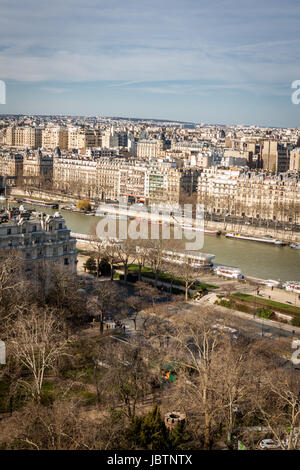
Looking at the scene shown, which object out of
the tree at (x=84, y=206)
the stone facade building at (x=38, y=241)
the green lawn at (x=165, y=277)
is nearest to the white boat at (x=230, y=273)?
the green lawn at (x=165, y=277)

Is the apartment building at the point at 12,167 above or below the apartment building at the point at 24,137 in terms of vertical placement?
below

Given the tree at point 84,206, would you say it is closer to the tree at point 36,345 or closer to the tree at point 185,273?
the tree at point 185,273

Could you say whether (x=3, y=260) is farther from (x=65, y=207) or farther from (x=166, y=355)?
(x=65, y=207)

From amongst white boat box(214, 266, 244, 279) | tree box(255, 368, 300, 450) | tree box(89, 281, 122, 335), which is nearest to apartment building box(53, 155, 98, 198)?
white boat box(214, 266, 244, 279)

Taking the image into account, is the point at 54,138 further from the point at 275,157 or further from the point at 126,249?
the point at 126,249

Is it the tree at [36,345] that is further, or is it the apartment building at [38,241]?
the apartment building at [38,241]

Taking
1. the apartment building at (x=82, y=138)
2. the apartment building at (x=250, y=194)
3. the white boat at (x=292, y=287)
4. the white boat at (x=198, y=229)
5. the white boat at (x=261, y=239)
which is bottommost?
the white boat at (x=292, y=287)

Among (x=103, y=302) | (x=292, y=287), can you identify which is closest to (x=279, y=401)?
(x=103, y=302)
